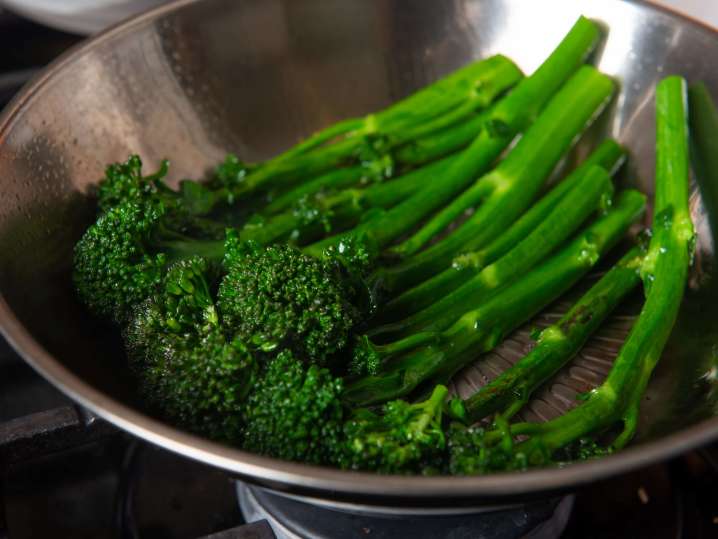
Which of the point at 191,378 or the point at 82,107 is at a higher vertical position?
the point at 82,107

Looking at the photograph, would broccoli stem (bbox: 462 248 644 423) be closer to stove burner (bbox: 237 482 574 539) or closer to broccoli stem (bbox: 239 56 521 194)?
stove burner (bbox: 237 482 574 539)

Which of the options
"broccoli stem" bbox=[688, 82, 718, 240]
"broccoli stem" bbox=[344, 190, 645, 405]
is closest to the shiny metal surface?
"broccoli stem" bbox=[688, 82, 718, 240]

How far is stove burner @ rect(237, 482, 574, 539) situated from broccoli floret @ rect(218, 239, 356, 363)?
0.18 meters

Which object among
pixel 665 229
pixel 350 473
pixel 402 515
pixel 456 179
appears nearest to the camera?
pixel 350 473

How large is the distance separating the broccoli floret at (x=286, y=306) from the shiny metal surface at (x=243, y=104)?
166mm

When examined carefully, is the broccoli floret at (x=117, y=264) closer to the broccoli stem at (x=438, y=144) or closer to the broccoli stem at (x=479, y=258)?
the broccoli stem at (x=479, y=258)

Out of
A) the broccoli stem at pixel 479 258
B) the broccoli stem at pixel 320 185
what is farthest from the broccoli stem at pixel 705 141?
the broccoli stem at pixel 320 185

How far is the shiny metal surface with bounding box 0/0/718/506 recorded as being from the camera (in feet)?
3.07

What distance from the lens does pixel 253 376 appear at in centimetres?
83

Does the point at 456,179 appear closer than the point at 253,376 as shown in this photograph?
No

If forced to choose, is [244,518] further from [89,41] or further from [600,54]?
[600,54]

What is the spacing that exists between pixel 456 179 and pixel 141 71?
1.76ft

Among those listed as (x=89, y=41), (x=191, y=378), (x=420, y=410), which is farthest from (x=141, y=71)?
(x=420, y=410)

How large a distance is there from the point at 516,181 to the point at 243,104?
50 cm
